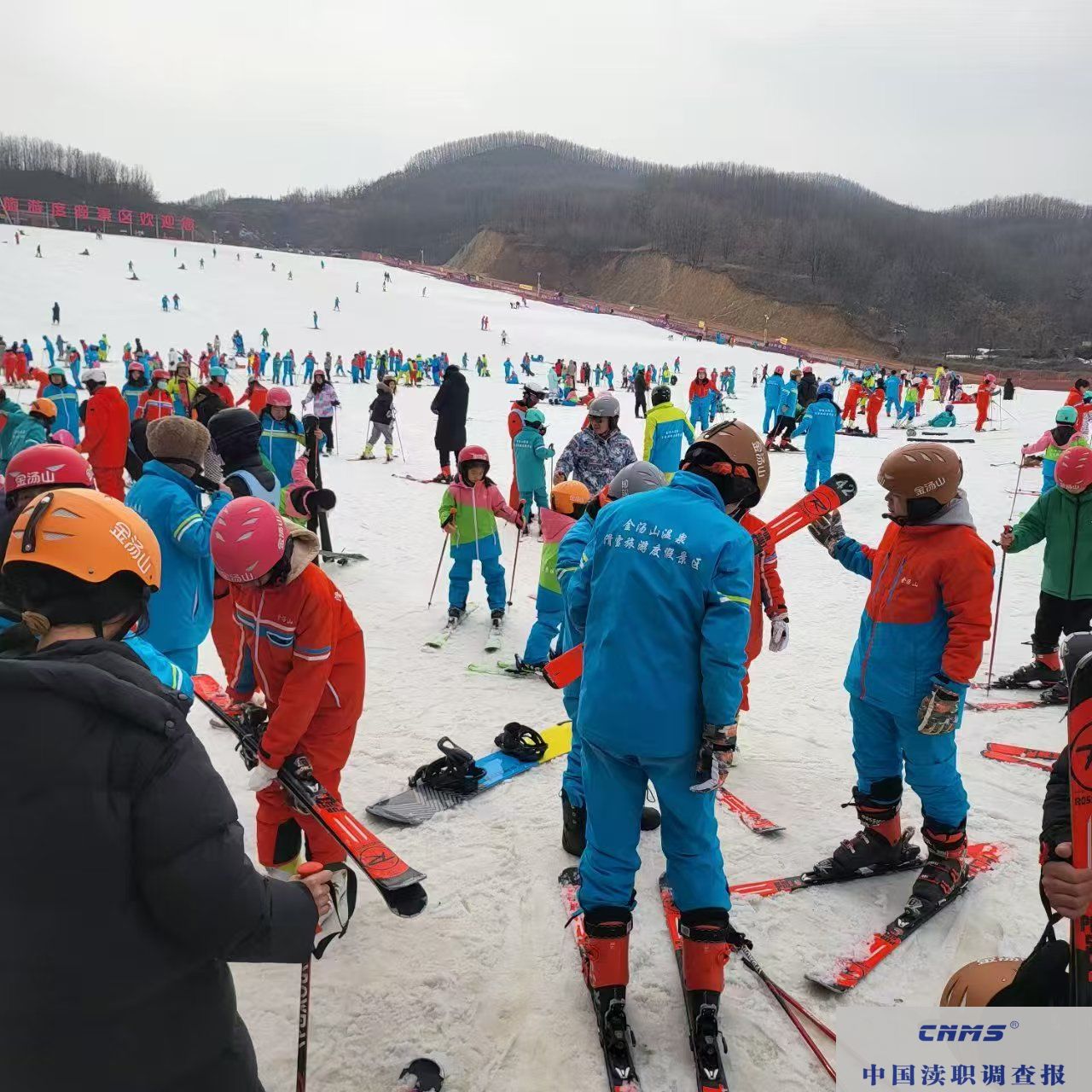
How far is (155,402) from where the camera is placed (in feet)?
32.7

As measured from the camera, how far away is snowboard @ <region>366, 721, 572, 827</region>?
3.91m

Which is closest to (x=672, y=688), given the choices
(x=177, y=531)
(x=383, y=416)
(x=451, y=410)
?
(x=177, y=531)

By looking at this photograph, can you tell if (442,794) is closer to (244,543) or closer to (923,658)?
(244,543)

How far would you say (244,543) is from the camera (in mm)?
2656

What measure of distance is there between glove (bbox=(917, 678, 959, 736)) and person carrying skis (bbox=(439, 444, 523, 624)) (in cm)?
370

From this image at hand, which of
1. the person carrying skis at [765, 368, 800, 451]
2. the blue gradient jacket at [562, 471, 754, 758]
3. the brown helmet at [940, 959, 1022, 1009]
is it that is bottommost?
the brown helmet at [940, 959, 1022, 1009]

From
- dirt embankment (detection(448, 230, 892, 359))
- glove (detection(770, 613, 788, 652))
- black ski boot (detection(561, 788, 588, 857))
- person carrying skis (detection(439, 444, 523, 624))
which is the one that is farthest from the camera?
dirt embankment (detection(448, 230, 892, 359))

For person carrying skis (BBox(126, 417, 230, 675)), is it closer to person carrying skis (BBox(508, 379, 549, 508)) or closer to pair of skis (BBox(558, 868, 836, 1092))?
pair of skis (BBox(558, 868, 836, 1092))

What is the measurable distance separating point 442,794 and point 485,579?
9.05ft

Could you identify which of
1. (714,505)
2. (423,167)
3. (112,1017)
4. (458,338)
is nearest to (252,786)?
(112,1017)

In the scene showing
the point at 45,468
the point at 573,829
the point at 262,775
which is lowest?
the point at 573,829

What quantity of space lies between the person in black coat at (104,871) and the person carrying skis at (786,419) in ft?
50.8

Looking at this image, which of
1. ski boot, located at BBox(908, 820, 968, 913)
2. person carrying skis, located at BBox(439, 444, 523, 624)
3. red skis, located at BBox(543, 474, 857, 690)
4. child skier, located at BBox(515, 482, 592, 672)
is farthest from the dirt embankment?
ski boot, located at BBox(908, 820, 968, 913)

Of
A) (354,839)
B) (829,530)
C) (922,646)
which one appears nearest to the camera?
(354,839)
